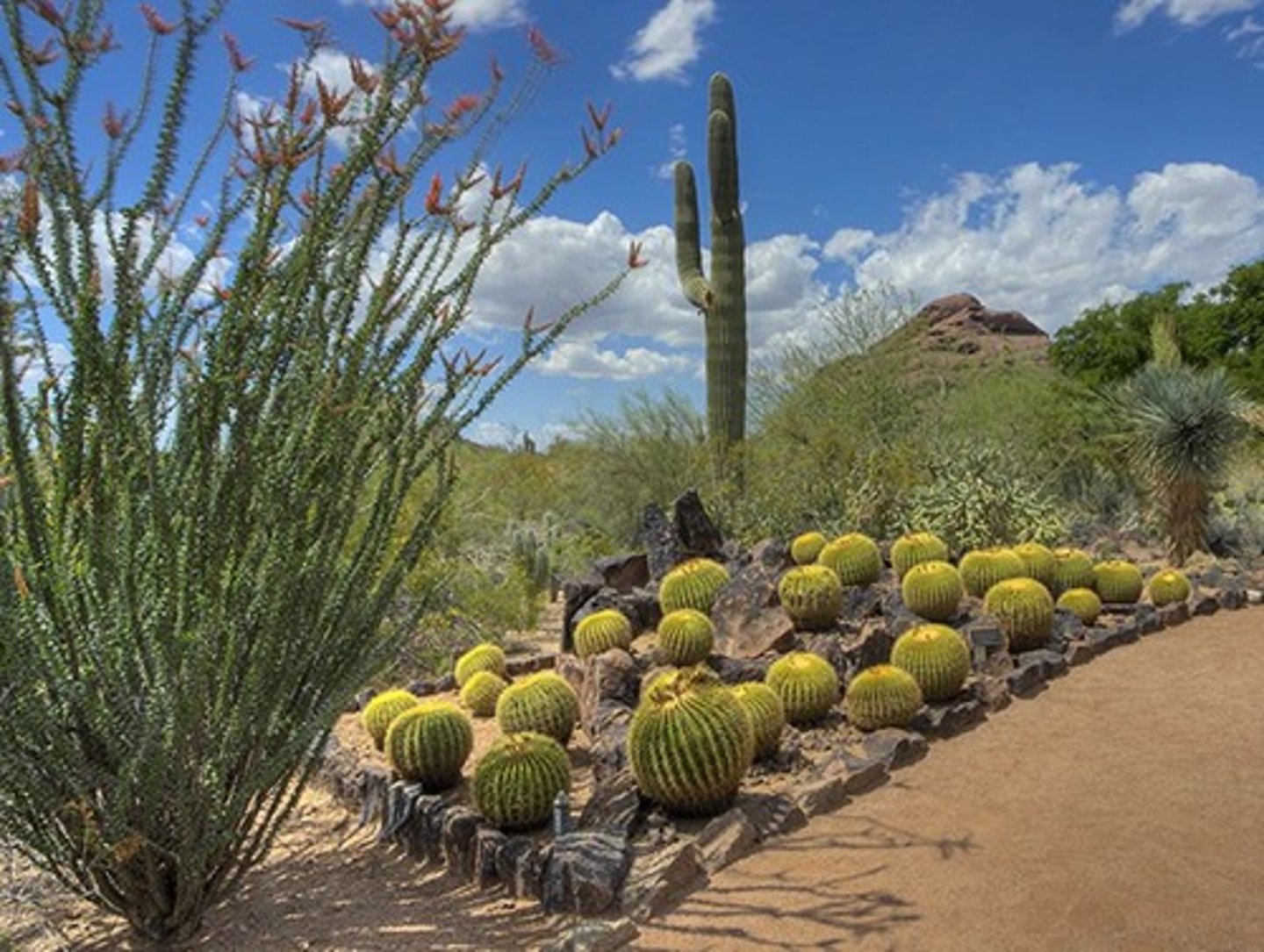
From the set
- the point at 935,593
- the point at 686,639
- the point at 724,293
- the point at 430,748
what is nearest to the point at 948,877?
the point at 430,748

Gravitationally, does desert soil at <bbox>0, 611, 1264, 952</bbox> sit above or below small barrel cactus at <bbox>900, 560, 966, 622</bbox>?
below

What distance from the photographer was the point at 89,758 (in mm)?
4266

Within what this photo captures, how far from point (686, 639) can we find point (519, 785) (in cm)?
257

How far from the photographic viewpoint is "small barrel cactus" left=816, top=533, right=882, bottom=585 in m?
9.20

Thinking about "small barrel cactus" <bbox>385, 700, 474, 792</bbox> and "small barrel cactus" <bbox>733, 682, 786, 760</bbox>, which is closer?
"small barrel cactus" <bbox>733, 682, 786, 760</bbox>

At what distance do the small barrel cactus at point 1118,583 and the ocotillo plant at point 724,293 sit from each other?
6170mm

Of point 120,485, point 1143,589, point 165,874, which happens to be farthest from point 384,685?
point 1143,589

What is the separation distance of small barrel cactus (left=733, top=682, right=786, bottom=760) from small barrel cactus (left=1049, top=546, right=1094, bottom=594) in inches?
182

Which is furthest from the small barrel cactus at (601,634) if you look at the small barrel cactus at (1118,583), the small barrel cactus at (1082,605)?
the small barrel cactus at (1118,583)

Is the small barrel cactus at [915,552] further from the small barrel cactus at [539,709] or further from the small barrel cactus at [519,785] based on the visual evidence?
the small barrel cactus at [519,785]

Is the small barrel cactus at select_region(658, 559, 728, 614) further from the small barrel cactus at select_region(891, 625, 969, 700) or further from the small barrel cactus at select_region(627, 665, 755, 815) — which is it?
the small barrel cactus at select_region(627, 665, 755, 815)

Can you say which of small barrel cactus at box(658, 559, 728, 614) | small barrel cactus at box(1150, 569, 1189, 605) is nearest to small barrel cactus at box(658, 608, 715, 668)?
small barrel cactus at box(658, 559, 728, 614)

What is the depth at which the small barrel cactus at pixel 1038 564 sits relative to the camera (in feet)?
30.7

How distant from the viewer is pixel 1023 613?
26.6ft
